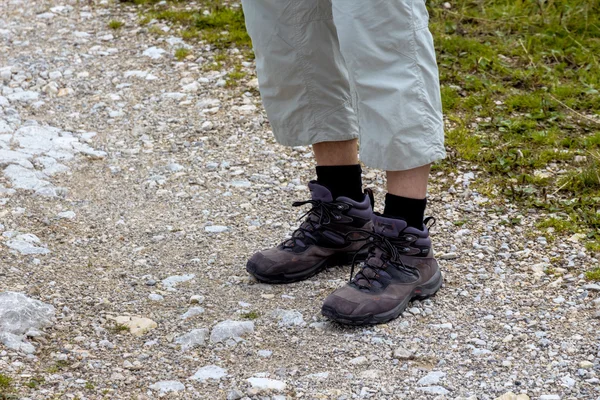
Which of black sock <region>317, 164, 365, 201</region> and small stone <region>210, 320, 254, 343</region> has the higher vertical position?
black sock <region>317, 164, 365, 201</region>

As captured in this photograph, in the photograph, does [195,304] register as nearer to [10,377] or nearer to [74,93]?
[10,377]

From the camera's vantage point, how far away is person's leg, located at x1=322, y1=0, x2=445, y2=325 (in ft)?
8.80

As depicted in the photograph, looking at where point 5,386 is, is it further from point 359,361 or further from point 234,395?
point 359,361

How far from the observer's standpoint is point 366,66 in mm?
2721

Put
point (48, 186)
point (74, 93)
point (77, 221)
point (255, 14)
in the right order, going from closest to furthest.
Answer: point (255, 14) < point (77, 221) < point (48, 186) < point (74, 93)

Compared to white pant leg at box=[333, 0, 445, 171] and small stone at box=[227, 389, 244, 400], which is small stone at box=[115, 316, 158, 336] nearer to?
small stone at box=[227, 389, 244, 400]

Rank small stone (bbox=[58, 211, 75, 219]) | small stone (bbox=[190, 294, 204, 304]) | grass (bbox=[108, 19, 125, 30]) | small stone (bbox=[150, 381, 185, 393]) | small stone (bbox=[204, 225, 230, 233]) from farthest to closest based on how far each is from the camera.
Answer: grass (bbox=[108, 19, 125, 30]) < small stone (bbox=[58, 211, 75, 219]) < small stone (bbox=[204, 225, 230, 233]) < small stone (bbox=[190, 294, 204, 304]) < small stone (bbox=[150, 381, 185, 393])

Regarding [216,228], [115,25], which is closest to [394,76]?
[216,228]

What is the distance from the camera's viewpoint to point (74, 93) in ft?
17.7

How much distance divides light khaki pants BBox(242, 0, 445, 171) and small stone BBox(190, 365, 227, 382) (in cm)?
88

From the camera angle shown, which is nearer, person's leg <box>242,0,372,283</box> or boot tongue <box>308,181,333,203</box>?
person's leg <box>242,0,372,283</box>

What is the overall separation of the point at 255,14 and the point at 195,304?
3.80 ft

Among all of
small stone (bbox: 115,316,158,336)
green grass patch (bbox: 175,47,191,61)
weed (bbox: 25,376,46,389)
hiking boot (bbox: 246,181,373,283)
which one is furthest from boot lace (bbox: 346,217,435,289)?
green grass patch (bbox: 175,47,191,61)

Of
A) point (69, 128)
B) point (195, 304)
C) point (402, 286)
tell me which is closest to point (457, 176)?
point (402, 286)
